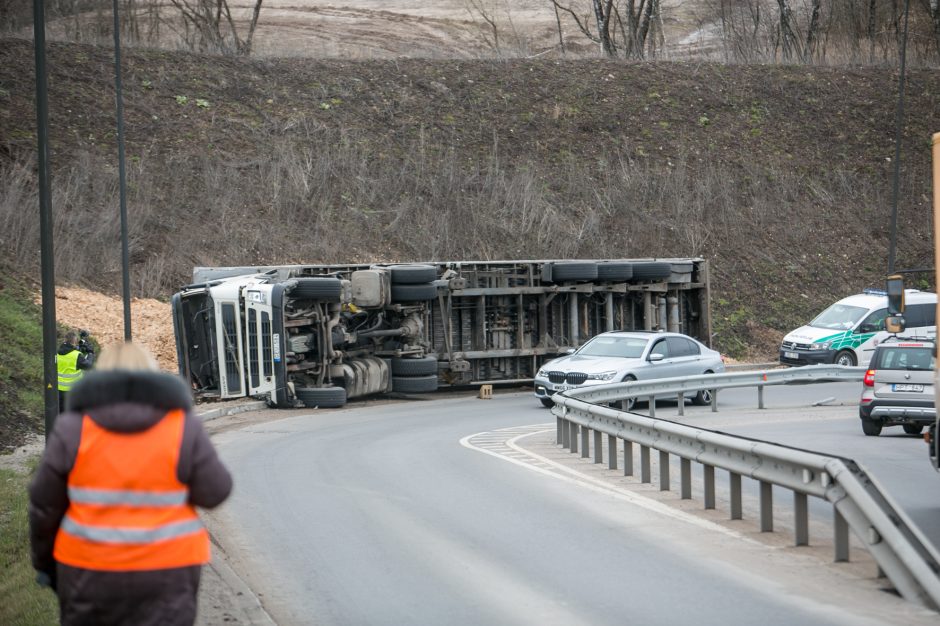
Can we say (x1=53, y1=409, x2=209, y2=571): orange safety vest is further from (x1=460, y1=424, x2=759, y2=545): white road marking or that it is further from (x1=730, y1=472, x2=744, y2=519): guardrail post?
(x1=730, y1=472, x2=744, y2=519): guardrail post

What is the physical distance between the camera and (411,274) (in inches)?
979

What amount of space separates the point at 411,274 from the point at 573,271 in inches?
172

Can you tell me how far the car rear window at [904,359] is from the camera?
18.0m

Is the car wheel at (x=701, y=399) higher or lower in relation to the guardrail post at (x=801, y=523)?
lower

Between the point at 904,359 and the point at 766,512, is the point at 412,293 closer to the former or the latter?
the point at 904,359

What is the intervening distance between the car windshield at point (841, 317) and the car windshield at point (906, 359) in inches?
518

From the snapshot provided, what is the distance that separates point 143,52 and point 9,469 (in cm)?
3276

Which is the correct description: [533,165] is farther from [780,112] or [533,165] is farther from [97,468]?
[97,468]

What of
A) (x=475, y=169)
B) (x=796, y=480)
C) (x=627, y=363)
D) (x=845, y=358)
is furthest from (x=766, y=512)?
(x=475, y=169)

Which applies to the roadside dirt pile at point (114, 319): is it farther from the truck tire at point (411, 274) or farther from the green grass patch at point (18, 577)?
the green grass patch at point (18, 577)

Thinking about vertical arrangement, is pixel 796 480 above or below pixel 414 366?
above

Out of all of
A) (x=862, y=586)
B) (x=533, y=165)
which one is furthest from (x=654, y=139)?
(x=862, y=586)

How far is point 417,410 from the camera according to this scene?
77.4ft

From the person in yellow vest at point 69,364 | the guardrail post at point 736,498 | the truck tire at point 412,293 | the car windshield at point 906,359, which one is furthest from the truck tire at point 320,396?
Result: the guardrail post at point 736,498
